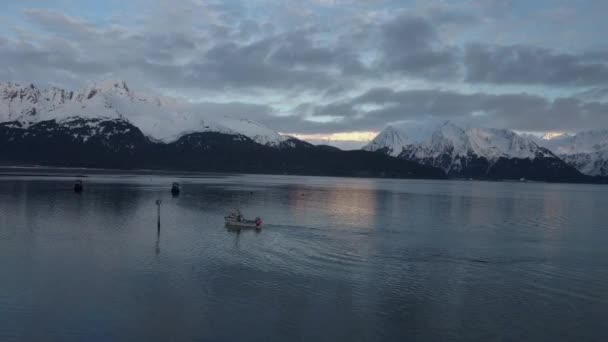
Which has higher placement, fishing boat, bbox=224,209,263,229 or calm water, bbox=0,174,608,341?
fishing boat, bbox=224,209,263,229

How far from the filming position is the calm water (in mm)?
28719

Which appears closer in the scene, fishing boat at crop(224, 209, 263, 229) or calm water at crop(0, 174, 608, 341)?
calm water at crop(0, 174, 608, 341)

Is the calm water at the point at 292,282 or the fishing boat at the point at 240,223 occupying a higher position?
the fishing boat at the point at 240,223

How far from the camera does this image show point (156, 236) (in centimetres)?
5816

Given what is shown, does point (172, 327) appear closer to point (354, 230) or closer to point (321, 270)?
point (321, 270)

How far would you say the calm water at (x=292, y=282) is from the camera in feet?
94.2

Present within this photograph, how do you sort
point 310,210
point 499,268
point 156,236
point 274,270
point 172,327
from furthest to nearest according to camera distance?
1. point 310,210
2. point 156,236
3. point 499,268
4. point 274,270
5. point 172,327

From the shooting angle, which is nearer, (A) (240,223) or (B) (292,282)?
(B) (292,282)

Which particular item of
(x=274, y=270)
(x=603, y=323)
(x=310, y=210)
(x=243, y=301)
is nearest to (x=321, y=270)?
(x=274, y=270)

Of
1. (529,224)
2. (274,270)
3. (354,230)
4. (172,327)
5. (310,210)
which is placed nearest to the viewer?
(172,327)

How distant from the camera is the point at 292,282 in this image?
38.3 m

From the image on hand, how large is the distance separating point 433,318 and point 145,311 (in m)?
16.9

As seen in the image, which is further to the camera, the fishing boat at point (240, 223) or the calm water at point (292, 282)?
the fishing boat at point (240, 223)

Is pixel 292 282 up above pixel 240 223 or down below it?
below
